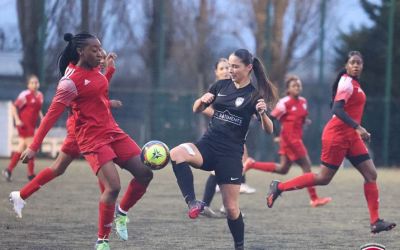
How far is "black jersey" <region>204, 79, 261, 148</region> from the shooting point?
24.9ft

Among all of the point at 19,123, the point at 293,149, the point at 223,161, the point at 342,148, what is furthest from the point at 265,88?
the point at 19,123

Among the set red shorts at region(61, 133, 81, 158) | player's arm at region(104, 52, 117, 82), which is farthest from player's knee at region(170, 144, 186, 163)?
red shorts at region(61, 133, 81, 158)

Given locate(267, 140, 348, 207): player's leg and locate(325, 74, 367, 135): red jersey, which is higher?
locate(325, 74, 367, 135): red jersey

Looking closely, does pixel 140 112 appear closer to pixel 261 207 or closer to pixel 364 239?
pixel 261 207

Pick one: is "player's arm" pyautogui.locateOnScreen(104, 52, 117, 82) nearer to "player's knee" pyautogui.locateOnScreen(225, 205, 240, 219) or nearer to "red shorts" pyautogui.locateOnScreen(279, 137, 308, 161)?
"player's knee" pyautogui.locateOnScreen(225, 205, 240, 219)

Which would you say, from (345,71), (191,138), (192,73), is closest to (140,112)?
(191,138)

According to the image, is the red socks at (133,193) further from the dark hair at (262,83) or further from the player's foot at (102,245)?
the dark hair at (262,83)

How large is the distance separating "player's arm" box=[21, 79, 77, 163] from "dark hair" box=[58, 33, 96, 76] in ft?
1.25

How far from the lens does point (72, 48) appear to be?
779 centimetres

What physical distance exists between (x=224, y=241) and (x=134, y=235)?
97 centimetres

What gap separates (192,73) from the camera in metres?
28.8

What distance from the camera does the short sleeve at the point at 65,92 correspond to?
24.5 feet

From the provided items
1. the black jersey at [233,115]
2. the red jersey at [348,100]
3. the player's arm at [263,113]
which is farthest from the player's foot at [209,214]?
the player's arm at [263,113]

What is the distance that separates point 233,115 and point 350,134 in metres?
2.65
